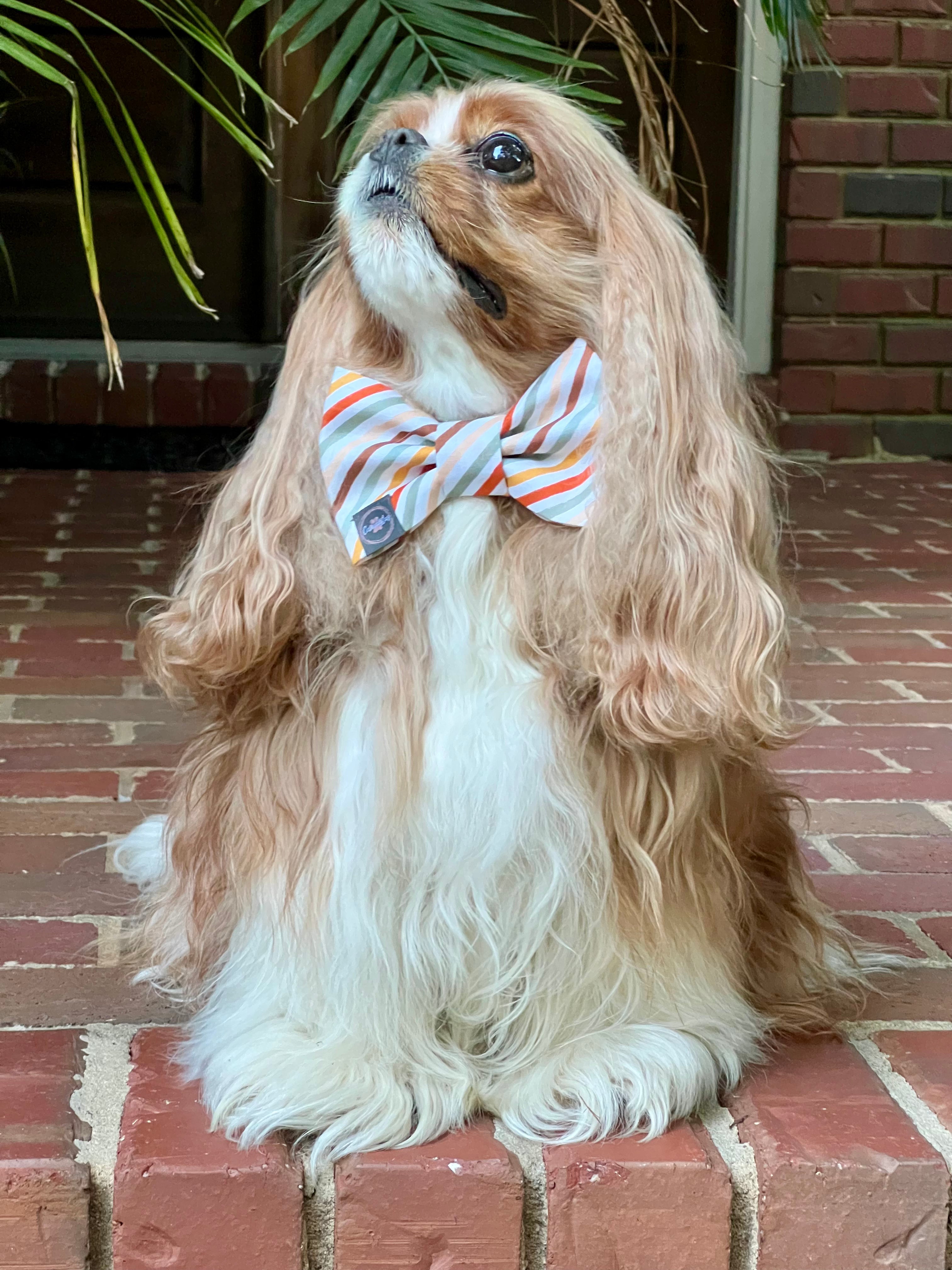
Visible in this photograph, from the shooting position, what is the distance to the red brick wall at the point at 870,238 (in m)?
4.93

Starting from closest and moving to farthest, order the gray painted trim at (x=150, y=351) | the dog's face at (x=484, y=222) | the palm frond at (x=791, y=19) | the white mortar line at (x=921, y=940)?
the dog's face at (x=484, y=222) → the white mortar line at (x=921, y=940) → the palm frond at (x=791, y=19) → the gray painted trim at (x=150, y=351)

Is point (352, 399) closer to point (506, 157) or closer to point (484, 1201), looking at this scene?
point (506, 157)

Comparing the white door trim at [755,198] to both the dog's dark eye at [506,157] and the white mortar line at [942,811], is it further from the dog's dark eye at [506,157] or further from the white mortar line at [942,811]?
the dog's dark eye at [506,157]

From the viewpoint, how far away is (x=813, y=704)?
2639 millimetres

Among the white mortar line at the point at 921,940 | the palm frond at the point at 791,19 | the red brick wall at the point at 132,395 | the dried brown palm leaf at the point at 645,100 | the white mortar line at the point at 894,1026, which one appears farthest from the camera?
the red brick wall at the point at 132,395

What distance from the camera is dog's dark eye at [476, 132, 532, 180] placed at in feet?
3.93

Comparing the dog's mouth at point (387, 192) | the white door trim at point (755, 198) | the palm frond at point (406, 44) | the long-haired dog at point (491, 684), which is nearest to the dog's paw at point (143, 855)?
the long-haired dog at point (491, 684)

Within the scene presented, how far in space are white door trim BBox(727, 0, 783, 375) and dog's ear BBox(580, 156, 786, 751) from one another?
3744mm

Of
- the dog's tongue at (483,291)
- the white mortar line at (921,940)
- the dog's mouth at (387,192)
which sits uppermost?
the dog's mouth at (387,192)

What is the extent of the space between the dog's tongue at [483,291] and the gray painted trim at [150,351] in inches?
145

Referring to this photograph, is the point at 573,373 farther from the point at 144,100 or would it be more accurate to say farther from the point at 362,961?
the point at 144,100

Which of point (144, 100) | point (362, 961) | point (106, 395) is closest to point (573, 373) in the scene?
point (362, 961)

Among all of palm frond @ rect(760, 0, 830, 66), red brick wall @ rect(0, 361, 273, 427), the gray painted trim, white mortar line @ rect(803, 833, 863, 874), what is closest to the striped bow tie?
white mortar line @ rect(803, 833, 863, 874)

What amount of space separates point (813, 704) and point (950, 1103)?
1.36 m
